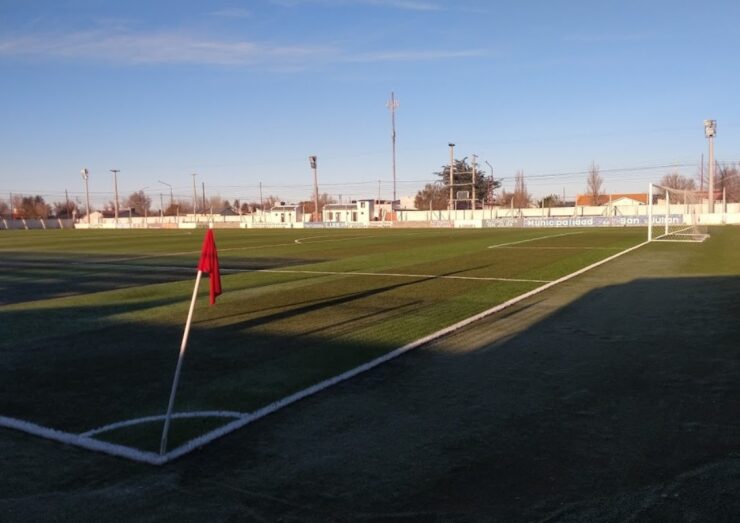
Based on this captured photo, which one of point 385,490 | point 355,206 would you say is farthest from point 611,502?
point 355,206

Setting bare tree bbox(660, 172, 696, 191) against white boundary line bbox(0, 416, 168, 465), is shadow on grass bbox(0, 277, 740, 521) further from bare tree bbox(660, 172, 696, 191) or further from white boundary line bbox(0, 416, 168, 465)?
bare tree bbox(660, 172, 696, 191)

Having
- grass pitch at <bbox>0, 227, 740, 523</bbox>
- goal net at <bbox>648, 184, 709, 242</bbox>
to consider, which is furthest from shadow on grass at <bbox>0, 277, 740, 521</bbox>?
goal net at <bbox>648, 184, 709, 242</bbox>

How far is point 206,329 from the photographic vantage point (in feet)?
34.6

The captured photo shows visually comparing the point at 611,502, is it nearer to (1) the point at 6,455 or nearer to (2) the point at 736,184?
(1) the point at 6,455

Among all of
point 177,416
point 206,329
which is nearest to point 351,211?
point 206,329

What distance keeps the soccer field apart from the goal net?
13980 millimetres

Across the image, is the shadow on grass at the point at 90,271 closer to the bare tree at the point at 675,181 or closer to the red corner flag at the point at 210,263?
the red corner flag at the point at 210,263

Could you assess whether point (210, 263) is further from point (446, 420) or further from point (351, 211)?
point (351, 211)

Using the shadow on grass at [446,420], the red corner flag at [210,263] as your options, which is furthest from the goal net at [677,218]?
the red corner flag at [210,263]

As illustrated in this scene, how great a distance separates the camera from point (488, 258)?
78.4ft

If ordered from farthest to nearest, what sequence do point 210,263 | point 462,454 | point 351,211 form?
point 351,211, point 210,263, point 462,454

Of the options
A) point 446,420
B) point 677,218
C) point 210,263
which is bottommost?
point 446,420

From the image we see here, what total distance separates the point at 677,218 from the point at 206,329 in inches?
2025

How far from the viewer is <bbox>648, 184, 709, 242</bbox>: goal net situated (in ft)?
111
